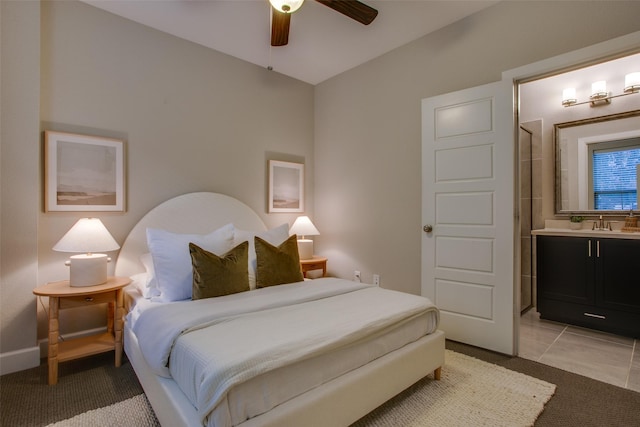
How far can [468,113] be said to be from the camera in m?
2.75

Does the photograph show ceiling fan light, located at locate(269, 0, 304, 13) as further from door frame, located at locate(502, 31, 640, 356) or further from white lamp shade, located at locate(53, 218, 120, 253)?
white lamp shade, located at locate(53, 218, 120, 253)

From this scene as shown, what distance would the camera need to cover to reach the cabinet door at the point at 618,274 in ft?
9.37

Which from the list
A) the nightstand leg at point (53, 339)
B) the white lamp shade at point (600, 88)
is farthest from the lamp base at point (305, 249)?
the white lamp shade at point (600, 88)

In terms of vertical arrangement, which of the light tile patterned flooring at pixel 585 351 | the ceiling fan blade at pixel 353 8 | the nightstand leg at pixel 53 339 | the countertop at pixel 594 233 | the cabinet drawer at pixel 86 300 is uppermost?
the ceiling fan blade at pixel 353 8

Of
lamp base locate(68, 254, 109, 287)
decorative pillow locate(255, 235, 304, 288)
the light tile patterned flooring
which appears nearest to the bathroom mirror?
the light tile patterned flooring

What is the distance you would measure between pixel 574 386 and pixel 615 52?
224cm

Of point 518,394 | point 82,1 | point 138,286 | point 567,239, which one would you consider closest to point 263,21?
point 82,1

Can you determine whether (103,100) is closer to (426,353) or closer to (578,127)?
(426,353)

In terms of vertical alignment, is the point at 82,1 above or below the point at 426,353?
above

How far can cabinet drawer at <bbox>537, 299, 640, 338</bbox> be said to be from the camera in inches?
113

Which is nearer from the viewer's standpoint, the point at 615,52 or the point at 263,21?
the point at 615,52

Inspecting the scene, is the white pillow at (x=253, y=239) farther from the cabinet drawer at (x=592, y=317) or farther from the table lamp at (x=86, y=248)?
the cabinet drawer at (x=592, y=317)

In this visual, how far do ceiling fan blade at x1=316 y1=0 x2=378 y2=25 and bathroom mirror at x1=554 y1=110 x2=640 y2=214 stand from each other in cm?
285

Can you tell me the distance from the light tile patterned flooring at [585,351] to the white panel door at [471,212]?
37 cm
